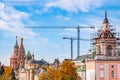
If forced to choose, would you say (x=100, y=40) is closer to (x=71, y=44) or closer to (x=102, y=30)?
(x=102, y=30)

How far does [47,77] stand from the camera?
376 feet

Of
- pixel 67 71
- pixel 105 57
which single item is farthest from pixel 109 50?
pixel 67 71

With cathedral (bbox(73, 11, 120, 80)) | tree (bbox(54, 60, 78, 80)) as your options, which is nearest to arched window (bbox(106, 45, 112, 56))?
cathedral (bbox(73, 11, 120, 80))

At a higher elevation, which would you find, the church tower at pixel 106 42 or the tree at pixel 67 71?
the church tower at pixel 106 42

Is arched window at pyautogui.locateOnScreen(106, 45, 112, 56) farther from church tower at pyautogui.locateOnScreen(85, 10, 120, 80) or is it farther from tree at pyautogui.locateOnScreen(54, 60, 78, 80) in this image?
tree at pyautogui.locateOnScreen(54, 60, 78, 80)

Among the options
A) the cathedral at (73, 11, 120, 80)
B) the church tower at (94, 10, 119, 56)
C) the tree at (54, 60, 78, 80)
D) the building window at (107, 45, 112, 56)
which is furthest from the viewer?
the building window at (107, 45, 112, 56)

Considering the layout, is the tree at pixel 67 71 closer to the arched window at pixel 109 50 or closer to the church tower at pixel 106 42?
the church tower at pixel 106 42

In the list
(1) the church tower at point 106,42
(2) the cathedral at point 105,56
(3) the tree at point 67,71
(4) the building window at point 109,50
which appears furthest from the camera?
(4) the building window at point 109,50

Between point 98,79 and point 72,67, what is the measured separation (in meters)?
5.87

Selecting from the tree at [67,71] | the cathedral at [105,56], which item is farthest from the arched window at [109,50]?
the tree at [67,71]

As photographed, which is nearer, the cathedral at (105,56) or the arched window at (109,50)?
the cathedral at (105,56)

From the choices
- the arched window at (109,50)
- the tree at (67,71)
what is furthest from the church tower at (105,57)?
the tree at (67,71)

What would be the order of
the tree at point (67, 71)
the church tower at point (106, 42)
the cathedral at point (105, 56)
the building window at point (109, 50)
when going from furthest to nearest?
the building window at point (109, 50) → the church tower at point (106, 42) → the cathedral at point (105, 56) → the tree at point (67, 71)

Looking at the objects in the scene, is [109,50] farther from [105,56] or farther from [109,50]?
[105,56]
